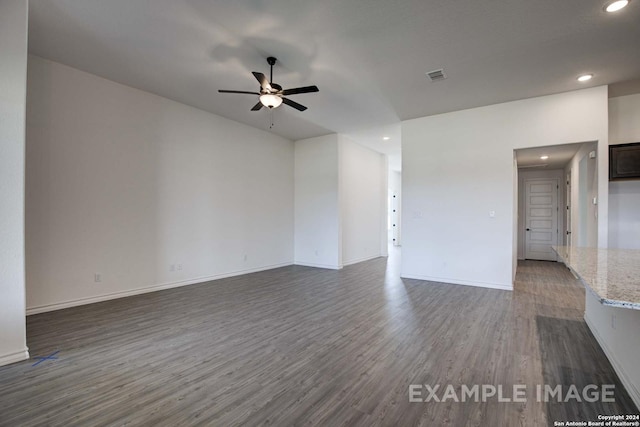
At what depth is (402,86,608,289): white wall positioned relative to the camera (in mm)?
4465

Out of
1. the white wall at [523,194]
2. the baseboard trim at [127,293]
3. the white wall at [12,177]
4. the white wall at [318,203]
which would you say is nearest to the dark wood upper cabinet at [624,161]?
the white wall at [523,194]

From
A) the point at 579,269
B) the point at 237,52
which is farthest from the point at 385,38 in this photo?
the point at 579,269

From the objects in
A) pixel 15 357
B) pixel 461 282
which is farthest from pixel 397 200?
pixel 15 357

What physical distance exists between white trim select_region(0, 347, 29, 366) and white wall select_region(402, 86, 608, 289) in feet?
17.6

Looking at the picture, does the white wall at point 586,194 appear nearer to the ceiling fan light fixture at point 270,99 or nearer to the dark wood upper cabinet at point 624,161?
the dark wood upper cabinet at point 624,161

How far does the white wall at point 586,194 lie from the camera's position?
4434 mm

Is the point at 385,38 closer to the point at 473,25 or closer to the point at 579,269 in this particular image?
the point at 473,25

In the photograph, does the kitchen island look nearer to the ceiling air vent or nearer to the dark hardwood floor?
the dark hardwood floor

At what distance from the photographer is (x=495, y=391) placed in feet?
7.00

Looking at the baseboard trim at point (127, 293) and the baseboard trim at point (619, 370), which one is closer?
the baseboard trim at point (619, 370)

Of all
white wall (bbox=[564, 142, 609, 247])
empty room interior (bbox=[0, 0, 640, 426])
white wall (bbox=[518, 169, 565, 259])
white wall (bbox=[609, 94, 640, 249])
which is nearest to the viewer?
empty room interior (bbox=[0, 0, 640, 426])

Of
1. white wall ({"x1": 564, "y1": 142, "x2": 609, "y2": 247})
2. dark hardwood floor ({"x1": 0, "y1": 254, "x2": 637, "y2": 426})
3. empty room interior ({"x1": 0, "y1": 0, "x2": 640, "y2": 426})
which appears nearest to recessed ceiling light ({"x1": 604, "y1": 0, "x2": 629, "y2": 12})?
empty room interior ({"x1": 0, "y1": 0, "x2": 640, "y2": 426})

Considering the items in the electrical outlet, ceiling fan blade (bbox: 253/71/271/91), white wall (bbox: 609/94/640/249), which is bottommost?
the electrical outlet

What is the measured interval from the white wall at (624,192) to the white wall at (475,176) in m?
0.66
